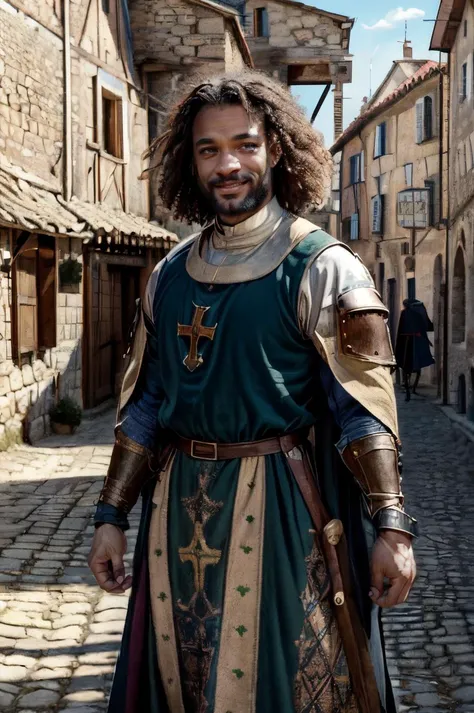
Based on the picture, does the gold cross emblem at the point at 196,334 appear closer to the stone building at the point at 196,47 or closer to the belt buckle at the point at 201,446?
the belt buckle at the point at 201,446

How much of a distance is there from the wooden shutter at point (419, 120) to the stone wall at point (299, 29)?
5.75m

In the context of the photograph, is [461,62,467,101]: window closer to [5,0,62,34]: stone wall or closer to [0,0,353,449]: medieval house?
[0,0,353,449]: medieval house

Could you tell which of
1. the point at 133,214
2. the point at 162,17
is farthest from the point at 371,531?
the point at 162,17

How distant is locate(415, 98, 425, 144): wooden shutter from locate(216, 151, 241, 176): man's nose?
70.4ft

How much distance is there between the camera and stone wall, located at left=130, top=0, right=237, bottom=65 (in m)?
14.2

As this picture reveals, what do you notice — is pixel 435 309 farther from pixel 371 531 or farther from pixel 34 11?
pixel 371 531

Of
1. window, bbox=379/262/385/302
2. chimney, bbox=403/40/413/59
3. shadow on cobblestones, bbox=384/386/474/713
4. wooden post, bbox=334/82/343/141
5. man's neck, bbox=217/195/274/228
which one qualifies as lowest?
shadow on cobblestones, bbox=384/386/474/713

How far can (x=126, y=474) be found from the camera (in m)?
2.49

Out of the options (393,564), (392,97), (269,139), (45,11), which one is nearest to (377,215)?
(392,97)

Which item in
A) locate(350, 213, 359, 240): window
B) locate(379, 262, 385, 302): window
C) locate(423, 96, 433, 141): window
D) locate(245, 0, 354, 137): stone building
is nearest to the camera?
locate(245, 0, 354, 137): stone building

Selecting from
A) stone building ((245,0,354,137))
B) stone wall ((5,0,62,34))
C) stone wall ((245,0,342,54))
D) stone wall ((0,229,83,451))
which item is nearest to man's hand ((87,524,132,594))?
stone wall ((0,229,83,451))

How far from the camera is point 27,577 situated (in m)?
5.16

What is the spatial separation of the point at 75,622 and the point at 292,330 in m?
2.74

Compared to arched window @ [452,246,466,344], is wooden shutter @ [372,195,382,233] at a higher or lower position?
higher
